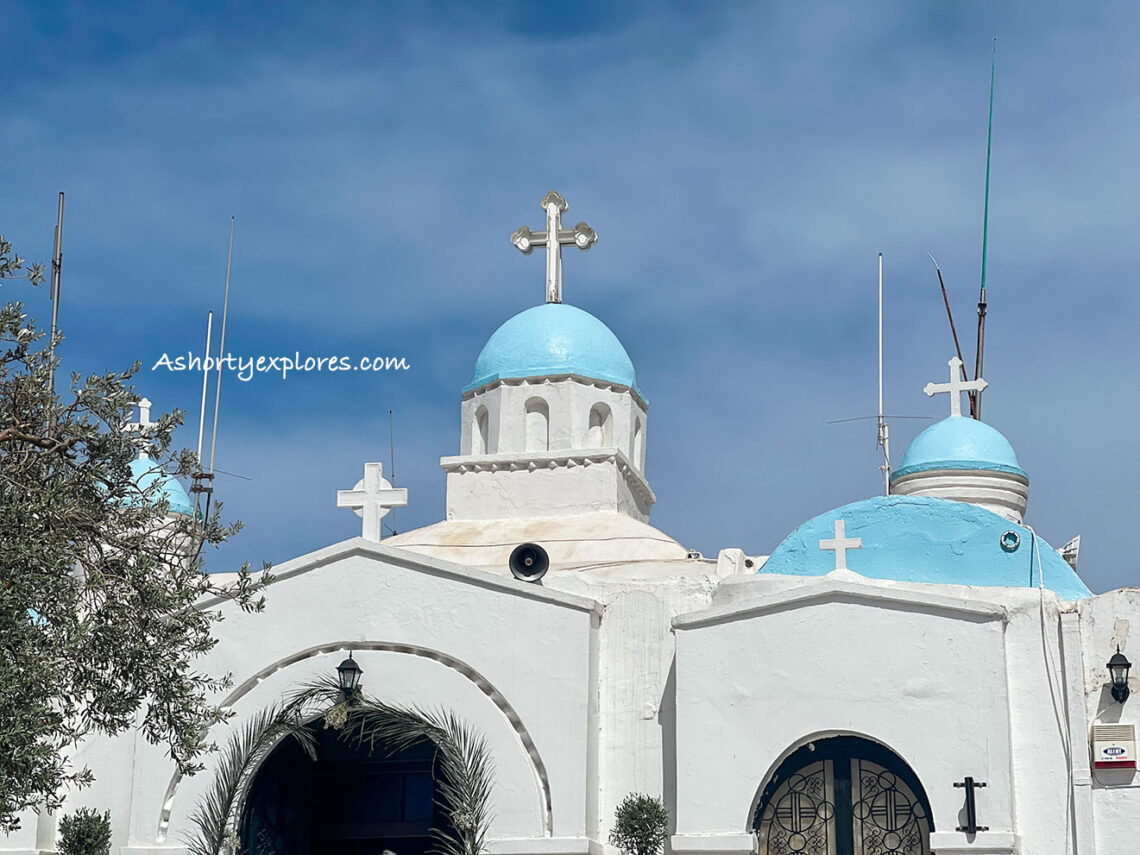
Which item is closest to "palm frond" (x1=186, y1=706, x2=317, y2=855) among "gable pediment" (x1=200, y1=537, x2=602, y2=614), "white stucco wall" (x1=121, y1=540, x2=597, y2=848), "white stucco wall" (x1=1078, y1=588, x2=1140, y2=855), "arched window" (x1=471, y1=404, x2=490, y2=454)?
"white stucco wall" (x1=121, y1=540, x2=597, y2=848)

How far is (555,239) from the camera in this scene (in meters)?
24.9

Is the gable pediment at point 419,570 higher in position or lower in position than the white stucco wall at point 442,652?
higher

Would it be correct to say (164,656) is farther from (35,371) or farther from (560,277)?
(560,277)

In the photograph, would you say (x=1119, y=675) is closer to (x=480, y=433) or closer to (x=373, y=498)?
(x=373, y=498)

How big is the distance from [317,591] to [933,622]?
626cm

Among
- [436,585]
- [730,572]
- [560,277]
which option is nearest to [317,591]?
[436,585]

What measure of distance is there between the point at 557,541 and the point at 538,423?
2577mm

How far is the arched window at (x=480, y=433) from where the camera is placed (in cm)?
2391

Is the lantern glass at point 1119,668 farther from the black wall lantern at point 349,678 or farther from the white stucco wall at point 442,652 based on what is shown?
the black wall lantern at point 349,678

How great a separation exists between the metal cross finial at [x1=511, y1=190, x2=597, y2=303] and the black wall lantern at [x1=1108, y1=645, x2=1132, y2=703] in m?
11.1

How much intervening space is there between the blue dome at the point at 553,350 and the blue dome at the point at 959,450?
13.2 feet

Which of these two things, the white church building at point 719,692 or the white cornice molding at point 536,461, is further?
the white cornice molding at point 536,461

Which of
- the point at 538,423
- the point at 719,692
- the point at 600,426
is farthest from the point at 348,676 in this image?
the point at 600,426

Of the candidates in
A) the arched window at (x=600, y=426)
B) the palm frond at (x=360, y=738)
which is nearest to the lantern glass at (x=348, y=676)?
the palm frond at (x=360, y=738)
